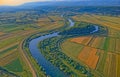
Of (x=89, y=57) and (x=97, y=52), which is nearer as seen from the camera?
(x=89, y=57)

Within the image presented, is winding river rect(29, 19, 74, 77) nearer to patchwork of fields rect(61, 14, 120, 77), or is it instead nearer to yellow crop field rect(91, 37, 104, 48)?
patchwork of fields rect(61, 14, 120, 77)

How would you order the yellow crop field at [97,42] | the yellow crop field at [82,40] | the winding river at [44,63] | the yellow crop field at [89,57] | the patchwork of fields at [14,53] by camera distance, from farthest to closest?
the yellow crop field at [82,40], the yellow crop field at [97,42], the yellow crop field at [89,57], the patchwork of fields at [14,53], the winding river at [44,63]

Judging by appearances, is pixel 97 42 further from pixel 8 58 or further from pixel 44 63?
pixel 8 58

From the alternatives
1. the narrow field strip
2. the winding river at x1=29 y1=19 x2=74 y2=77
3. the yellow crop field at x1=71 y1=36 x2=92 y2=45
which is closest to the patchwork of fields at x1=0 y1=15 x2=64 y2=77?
the narrow field strip

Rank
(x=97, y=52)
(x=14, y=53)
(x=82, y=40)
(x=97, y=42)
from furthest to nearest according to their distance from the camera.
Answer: (x=82, y=40) < (x=97, y=42) < (x=14, y=53) < (x=97, y=52)

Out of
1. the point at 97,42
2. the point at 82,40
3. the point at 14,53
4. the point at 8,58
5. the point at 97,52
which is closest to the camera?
the point at 8,58

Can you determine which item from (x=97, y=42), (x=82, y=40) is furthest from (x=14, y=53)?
(x=97, y=42)

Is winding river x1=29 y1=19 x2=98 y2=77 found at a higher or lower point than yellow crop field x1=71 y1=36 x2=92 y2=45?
higher

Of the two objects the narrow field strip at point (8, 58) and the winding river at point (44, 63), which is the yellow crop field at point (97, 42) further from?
the narrow field strip at point (8, 58)

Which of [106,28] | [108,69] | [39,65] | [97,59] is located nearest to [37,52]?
[39,65]

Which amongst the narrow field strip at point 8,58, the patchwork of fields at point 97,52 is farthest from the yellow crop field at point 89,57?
the narrow field strip at point 8,58
